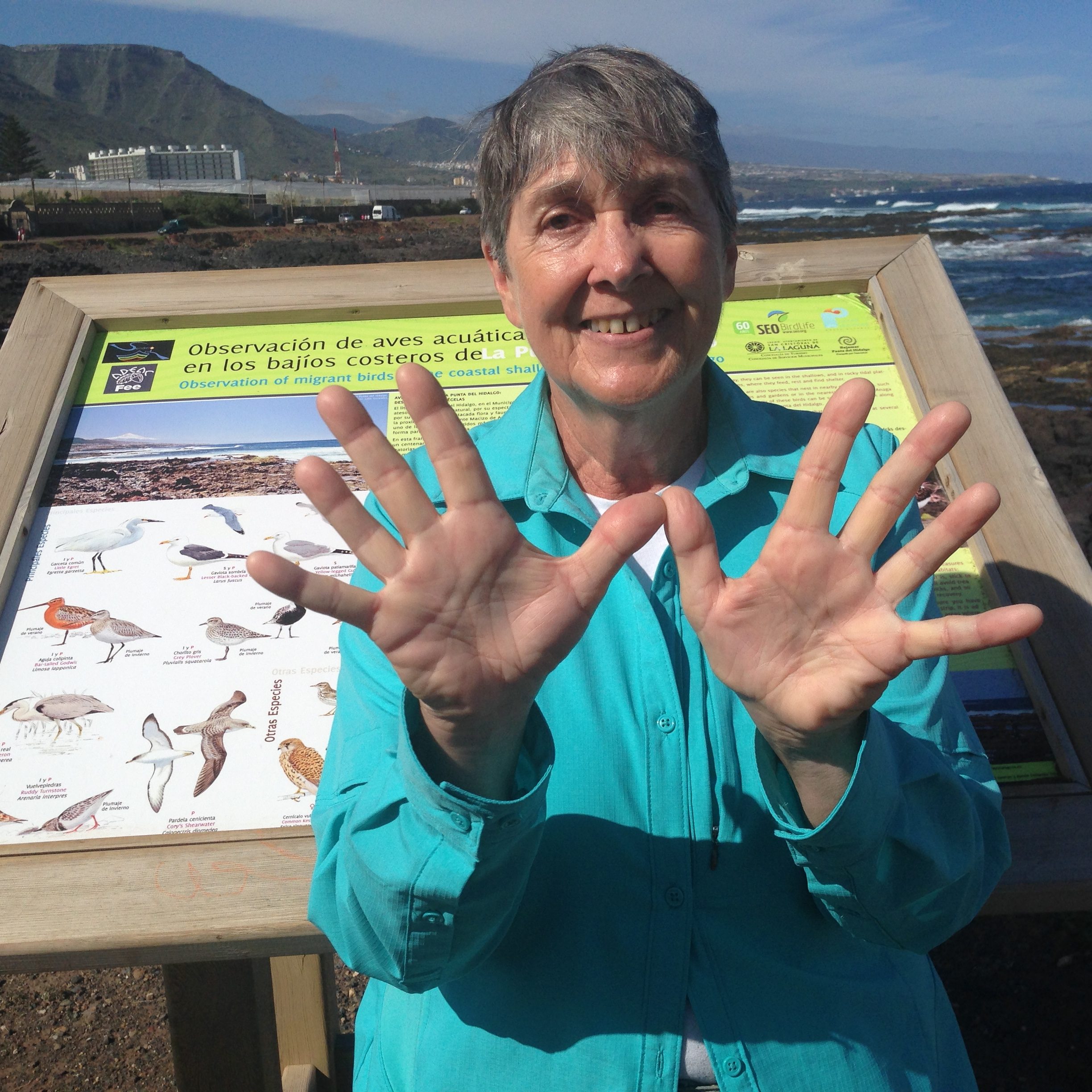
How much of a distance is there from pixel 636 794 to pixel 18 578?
1.45m

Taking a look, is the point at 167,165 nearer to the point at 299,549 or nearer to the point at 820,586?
the point at 299,549

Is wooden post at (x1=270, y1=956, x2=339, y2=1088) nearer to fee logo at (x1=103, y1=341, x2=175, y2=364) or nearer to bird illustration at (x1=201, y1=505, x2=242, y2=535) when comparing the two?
bird illustration at (x1=201, y1=505, x2=242, y2=535)

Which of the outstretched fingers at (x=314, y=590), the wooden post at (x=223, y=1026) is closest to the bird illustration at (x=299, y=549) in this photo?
the wooden post at (x=223, y=1026)

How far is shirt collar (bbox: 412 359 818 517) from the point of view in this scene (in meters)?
1.56

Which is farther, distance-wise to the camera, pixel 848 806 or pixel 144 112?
pixel 144 112

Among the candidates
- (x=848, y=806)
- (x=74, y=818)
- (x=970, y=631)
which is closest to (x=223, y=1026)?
(x=74, y=818)

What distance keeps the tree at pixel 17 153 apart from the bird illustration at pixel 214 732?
14493 mm

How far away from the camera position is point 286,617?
191cm

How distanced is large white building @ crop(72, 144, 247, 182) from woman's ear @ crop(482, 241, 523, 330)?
13.0m

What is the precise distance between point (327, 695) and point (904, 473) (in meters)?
1.24

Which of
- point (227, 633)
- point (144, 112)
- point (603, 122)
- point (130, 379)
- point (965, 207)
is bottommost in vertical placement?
point (227, 633)

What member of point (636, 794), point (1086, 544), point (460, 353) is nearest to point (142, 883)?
point (636, 794)

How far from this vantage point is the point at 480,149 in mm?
1676

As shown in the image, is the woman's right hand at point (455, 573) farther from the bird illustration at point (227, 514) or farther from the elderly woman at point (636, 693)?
the bird illustration at point (227, 514)
